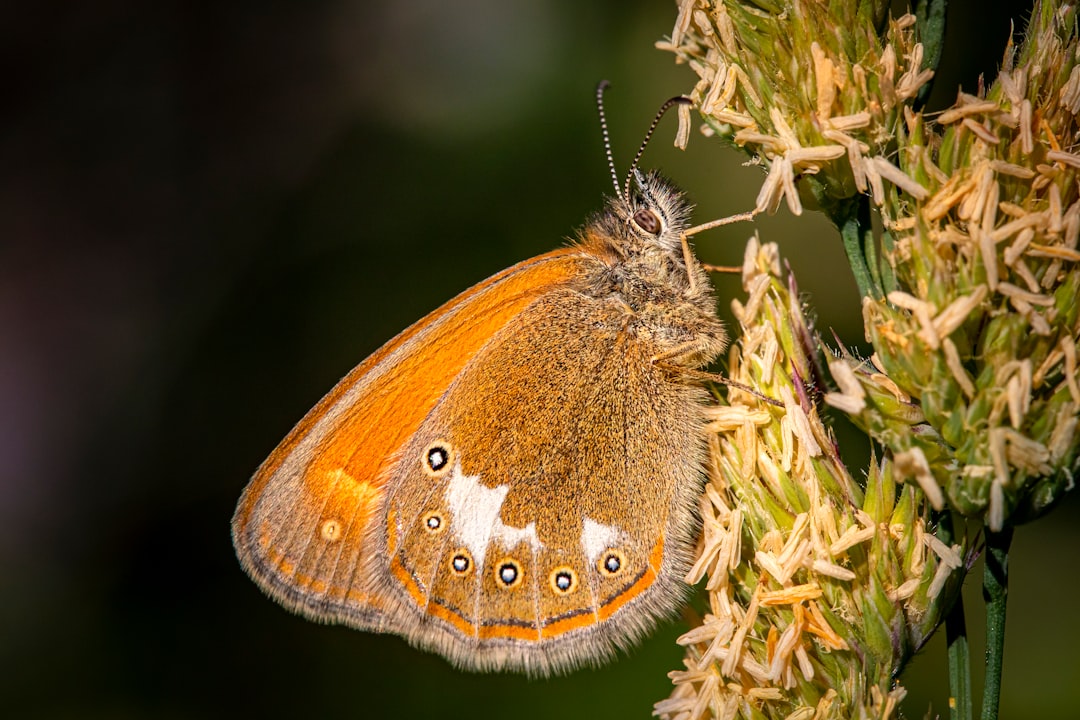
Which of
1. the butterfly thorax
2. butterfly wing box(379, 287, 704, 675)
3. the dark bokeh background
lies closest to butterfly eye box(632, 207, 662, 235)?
the butterfly thorax

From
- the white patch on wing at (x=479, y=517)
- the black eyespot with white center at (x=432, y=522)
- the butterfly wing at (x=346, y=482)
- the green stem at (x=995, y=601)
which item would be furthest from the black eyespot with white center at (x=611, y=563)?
the green stem at (x=995, y=601)

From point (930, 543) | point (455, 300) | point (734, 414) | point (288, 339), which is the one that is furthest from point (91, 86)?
point (930, 543)

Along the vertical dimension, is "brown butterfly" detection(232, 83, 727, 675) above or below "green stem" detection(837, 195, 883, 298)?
below

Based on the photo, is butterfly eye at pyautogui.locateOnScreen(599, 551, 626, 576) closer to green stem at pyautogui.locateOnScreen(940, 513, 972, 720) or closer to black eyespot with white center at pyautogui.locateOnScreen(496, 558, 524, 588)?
black eyespot with white center at pyautogui.locateOnScreen(496, 558, 524, 588)

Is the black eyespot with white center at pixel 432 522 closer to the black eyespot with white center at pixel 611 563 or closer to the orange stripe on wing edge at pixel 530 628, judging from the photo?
the orange stripe on wing edge at pixel 530 628

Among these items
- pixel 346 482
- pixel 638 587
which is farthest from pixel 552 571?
pixel 346 482

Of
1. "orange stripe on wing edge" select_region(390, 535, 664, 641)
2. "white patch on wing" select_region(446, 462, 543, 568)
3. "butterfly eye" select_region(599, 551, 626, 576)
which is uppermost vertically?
"white patch on wing" select_region(446, 462, 543, 568)

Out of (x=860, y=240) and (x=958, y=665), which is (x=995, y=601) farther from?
(x=860, y=240)
